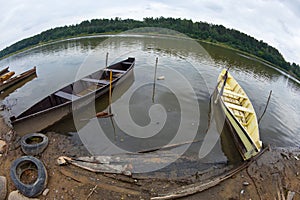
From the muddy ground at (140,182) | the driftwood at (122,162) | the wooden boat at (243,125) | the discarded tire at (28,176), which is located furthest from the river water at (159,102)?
the discarded tire at (28,176)

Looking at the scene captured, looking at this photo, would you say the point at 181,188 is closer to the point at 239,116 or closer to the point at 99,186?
the point at 99,186

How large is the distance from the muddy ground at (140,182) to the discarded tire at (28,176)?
0.86 ft

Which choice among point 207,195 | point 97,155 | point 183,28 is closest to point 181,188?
point 207,195

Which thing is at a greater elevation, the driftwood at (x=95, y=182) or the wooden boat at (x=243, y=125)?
the wooden boat at (x=243, y=125)

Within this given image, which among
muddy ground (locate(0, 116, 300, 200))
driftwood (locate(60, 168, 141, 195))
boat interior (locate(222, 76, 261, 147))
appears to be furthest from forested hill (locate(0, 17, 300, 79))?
driftwood (locate(60, 168, 141, 195))

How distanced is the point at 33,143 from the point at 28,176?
65.2 inches

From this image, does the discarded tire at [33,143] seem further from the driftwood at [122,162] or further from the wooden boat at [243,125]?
the wooden boat at [243,125]

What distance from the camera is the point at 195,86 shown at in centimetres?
1462

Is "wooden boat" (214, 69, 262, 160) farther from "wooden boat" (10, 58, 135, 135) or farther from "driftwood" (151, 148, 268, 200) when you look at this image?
"wooden boat" (10, 58, 135, 135)

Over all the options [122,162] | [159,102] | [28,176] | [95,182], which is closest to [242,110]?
[159,102]

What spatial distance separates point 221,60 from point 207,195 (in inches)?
822

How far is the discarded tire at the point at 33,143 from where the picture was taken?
6879mm

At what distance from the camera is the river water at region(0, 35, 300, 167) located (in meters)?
8.75

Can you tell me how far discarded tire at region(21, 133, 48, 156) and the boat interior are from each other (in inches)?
313
